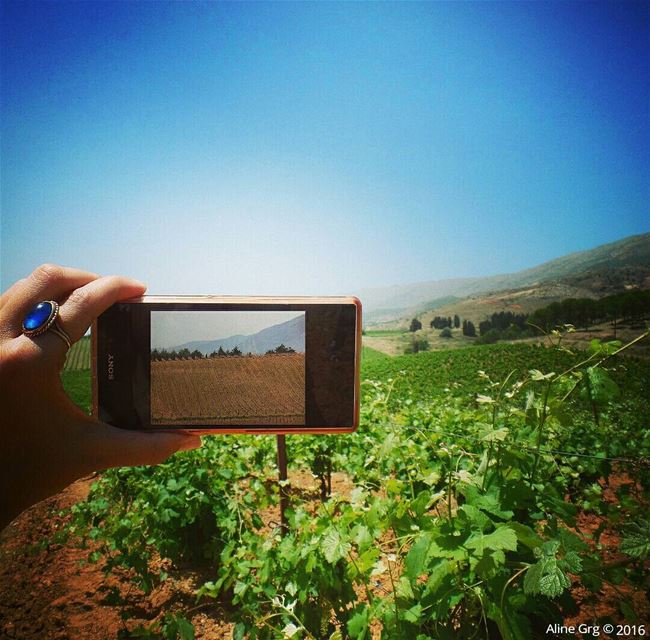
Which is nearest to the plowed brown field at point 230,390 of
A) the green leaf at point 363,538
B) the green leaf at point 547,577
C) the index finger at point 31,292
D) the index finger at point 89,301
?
the index finger at point 89,301

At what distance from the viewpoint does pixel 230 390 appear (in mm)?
1266

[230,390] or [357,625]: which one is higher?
[230,390]

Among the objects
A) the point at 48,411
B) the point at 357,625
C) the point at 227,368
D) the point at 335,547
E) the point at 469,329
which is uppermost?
the point at 227,368

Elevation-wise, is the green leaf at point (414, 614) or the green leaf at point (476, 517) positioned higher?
the green leaf at point (476, 517)

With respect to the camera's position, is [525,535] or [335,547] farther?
→ [335,547]

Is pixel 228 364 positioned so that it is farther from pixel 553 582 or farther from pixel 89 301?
pixel 553 582

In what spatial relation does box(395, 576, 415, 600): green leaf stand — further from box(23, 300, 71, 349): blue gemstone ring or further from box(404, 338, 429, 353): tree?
box(404, 338, 429, 353): tree

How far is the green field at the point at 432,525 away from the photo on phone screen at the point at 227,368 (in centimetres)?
43

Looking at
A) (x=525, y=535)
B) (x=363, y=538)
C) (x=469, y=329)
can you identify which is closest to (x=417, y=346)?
(x=469, y=329)

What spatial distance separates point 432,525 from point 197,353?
903 millimetres

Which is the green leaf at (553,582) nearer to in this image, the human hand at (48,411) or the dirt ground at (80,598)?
the human hand at (48,411)

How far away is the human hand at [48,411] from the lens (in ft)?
3.53

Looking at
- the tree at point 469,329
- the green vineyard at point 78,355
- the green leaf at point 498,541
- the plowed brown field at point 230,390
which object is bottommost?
the tree at point 469,329

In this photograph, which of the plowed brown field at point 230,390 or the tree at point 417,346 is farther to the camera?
the tree at point 417,346
